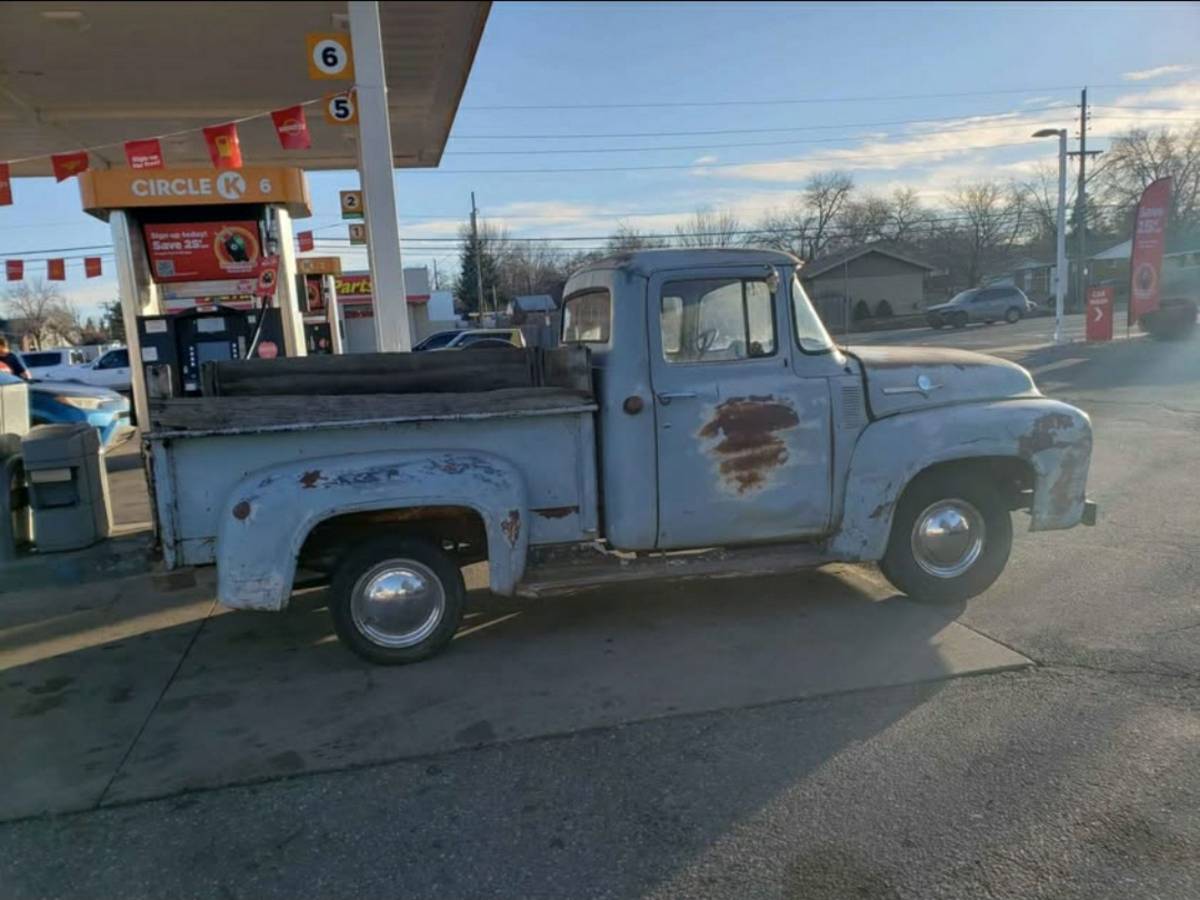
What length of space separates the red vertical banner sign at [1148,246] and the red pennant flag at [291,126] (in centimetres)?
2066

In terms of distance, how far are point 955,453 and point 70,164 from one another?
35.1 ft

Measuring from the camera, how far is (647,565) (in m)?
4.97

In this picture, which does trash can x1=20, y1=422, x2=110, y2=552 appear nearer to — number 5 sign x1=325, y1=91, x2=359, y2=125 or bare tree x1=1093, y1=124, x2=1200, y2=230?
number 5 sign x1=325, y1=91, x2=359, y2=125

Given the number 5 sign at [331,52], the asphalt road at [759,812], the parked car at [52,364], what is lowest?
the asphalt road at [759,812]

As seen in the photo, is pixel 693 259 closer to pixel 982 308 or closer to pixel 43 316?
pixel 982 308

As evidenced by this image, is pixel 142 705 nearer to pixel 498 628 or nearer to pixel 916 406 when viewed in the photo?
pixel 498 628

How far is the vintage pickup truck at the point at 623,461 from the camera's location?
4.42 meters

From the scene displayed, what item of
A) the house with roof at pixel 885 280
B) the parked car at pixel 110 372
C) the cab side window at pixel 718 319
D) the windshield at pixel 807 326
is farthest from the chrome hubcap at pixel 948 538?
the house with roof at pixel 885 280

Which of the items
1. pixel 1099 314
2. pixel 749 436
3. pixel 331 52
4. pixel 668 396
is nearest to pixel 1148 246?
pixel 1099 314

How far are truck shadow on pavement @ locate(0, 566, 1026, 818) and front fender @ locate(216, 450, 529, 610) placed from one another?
2.05ft

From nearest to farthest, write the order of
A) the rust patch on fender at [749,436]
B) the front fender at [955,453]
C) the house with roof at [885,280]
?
1. the rust patch on fender at [749,436]
2. the front fender at [955,453]
3. the house with roof at [885,280]

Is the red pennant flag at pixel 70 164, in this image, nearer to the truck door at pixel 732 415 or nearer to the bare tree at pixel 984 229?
the truck door at pixel 732 415

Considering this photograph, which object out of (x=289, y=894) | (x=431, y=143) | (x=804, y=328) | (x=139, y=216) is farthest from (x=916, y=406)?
(x=431, y=143)

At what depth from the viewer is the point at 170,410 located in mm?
4332
